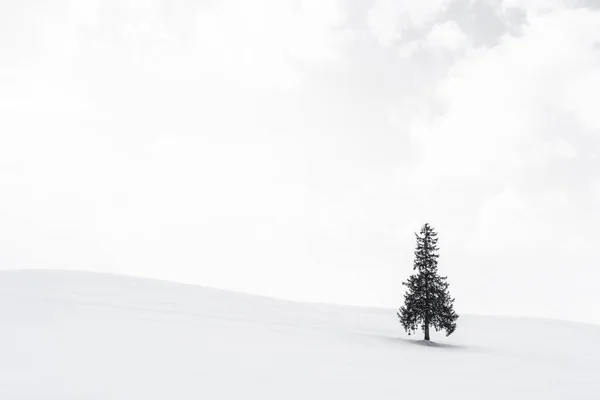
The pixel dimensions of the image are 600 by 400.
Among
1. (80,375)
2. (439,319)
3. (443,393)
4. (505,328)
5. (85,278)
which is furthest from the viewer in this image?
(505,328)

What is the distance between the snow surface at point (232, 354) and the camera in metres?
14.0

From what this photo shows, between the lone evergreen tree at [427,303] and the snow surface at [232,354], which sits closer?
the snow surface at [232,354]

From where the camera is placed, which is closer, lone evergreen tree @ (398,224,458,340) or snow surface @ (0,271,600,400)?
snow surface @ (0,271,600,400)

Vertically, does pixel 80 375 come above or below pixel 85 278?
below

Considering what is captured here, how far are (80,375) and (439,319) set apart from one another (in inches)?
881

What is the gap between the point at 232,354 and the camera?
18.9 m

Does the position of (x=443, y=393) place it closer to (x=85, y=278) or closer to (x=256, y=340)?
(x=256, y=340)

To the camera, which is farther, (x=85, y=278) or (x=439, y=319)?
(x=85, y=278)

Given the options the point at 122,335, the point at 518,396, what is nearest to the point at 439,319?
the point at 518,396

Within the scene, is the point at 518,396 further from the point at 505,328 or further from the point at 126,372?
the point at 505,328

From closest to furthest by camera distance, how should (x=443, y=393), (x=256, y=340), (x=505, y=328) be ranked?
(x=443, y=393)
(x=256, y=340)
(x=505, y=328)

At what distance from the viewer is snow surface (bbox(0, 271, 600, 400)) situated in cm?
1405

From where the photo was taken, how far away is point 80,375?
46.6 ft

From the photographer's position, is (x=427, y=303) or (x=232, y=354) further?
(x=427, y=303)
